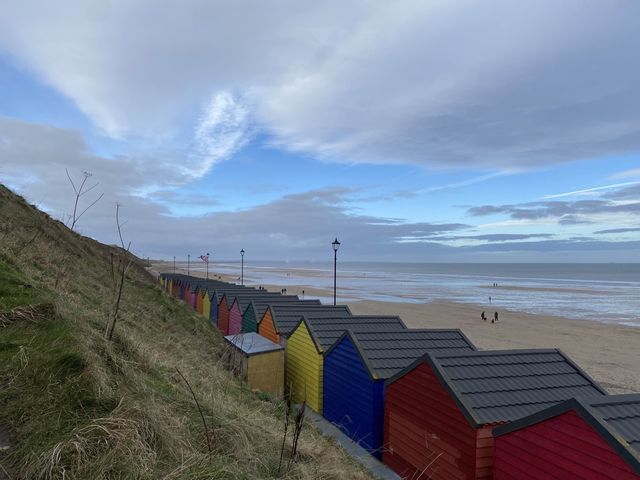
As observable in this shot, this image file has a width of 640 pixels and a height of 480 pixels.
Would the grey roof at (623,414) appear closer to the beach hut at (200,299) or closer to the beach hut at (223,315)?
the beach hut at (223,315)

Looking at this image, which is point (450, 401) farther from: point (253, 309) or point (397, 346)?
point (253, 309)

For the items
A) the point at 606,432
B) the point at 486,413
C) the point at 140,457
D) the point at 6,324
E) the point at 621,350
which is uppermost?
the point at 6,324

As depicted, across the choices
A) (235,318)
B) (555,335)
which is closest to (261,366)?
(235,318)

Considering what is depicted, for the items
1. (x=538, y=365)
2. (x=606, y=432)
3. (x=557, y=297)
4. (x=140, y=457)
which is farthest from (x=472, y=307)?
(x=140, y=457)

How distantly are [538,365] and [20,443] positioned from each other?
9.48m

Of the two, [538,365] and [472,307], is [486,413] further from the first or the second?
[472,307]

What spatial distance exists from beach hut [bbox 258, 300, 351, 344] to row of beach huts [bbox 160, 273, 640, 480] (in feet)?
2.38

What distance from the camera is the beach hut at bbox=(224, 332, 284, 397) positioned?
51.7 feet

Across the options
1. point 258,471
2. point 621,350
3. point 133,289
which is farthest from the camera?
point 621,350

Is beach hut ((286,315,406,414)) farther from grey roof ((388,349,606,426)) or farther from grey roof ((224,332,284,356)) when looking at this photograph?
grey roof ((388,349,606,426))

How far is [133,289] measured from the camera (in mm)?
23797

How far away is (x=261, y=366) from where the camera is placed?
52.6ft

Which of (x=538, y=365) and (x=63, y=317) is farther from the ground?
(x=63, y=317)

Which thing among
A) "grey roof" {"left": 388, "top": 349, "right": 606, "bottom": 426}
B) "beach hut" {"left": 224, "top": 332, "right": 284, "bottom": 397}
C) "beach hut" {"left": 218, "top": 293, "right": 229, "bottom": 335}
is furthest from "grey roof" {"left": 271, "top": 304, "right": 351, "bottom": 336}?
"beach hut" {"left": 218, "top": 293, "right": 229, "bottom": 335}
